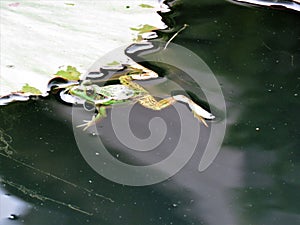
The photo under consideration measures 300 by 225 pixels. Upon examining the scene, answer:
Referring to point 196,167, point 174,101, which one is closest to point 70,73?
point 174,101

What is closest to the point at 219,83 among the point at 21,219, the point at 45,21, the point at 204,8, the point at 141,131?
the point at 141,131

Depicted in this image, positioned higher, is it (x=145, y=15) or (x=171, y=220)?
(x=145, y=15)

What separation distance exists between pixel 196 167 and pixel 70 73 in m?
0.43

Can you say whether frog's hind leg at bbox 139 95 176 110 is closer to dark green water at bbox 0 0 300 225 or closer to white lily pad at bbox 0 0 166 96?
dark green water at bbox 0 0 300 225

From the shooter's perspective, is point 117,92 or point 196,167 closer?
point 196,167

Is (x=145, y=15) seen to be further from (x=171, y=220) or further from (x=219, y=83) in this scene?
(x=171, y=220)

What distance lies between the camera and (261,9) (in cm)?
177

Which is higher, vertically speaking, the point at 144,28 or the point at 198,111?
the point at 144,28

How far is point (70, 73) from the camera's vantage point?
1.44 metres

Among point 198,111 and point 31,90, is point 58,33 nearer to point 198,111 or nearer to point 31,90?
point 31,90

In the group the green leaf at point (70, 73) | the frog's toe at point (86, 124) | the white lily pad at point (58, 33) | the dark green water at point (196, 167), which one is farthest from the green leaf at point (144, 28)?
the frog's toe at point (86, 124)

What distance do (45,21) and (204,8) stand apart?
0.52 metres

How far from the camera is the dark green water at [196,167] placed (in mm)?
1152

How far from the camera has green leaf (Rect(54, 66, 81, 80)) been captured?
56.4 inches
